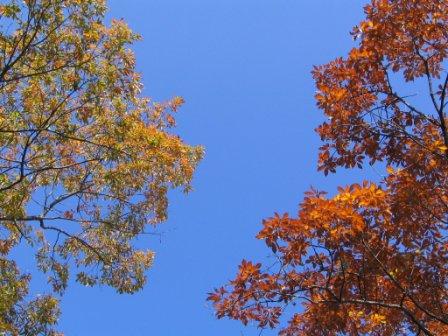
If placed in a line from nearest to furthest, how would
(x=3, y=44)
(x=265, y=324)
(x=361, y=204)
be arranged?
(x=361, y=204) → (x=265, y=324) → (x=3, y=44)

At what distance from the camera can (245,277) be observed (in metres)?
5.66

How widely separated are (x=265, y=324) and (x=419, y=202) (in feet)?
7.59

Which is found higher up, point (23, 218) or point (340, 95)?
point (340, 95)

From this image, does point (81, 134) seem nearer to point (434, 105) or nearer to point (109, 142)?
point (109, 142)

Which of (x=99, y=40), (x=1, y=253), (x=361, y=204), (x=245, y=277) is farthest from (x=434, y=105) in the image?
(x=1, y=253)

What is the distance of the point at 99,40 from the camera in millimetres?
9672

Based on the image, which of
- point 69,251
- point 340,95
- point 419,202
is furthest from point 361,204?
point 69,251

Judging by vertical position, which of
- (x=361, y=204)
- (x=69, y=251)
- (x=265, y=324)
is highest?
(x=69, y=251)

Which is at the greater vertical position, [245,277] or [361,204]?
[361,204]

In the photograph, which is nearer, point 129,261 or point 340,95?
point 340,95

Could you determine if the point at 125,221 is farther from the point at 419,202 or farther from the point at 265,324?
the point at 419,202

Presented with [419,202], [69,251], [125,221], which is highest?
[125,221]

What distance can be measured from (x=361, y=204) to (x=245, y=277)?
1.48 metres

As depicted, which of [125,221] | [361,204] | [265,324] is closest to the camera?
[361,204]
